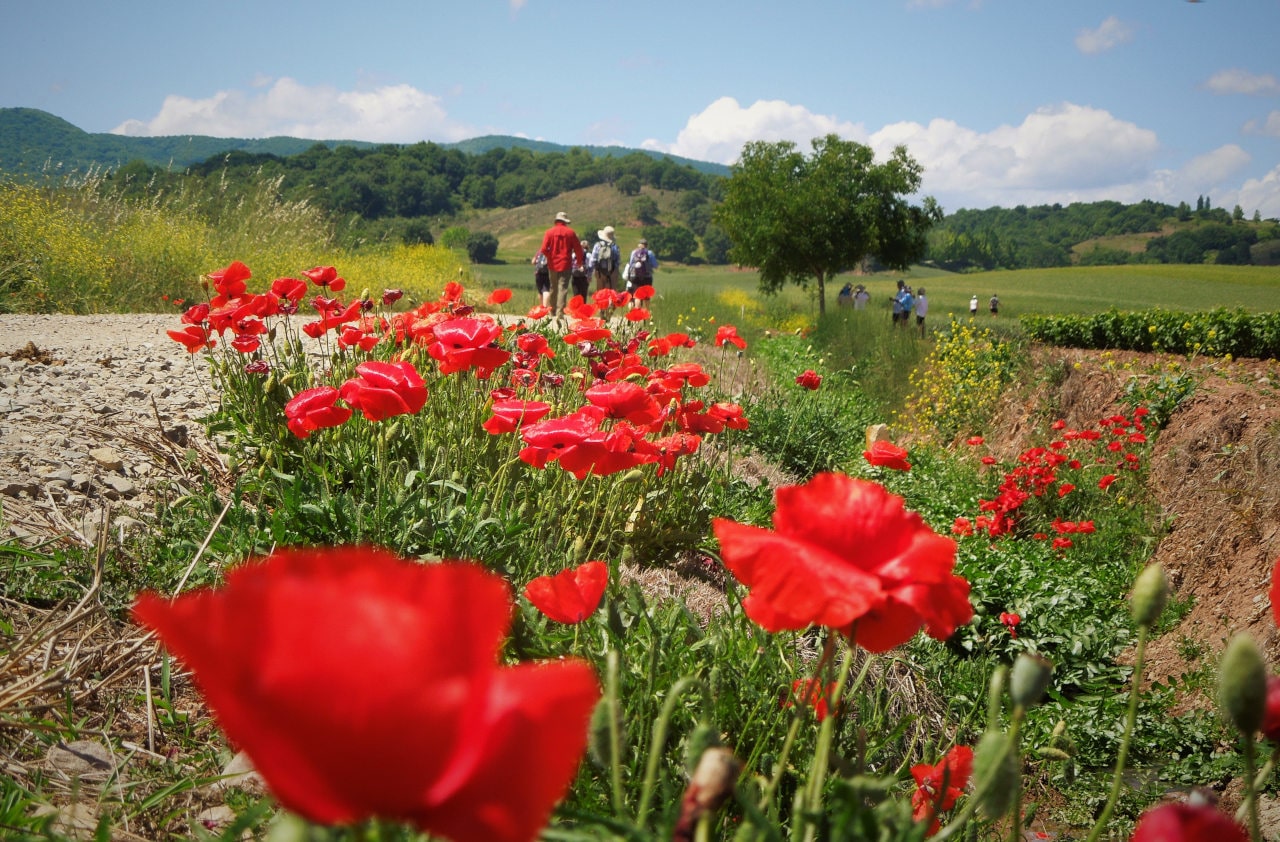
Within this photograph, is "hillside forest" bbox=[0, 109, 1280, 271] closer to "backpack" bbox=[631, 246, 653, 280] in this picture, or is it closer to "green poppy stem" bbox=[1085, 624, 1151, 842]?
"backpack" bbox=[631, 246, 653, 280]

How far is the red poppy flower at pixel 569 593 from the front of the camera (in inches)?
58.0

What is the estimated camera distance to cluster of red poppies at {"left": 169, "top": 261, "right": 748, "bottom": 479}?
77.7 inches

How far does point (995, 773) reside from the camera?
0.81 meters

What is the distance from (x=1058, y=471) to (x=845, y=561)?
680 cm

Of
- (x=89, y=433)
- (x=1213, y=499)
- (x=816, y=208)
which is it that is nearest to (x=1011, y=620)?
(x=1213, y=499)

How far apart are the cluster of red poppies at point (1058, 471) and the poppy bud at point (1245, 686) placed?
5.05 m

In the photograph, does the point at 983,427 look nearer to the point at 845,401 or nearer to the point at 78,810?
the point at 845,401

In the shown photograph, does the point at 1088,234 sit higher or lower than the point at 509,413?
higher

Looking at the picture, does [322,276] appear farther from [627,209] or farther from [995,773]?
[627,209]

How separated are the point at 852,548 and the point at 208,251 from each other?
11978 mm

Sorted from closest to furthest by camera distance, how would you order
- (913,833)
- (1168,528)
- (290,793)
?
1. (290,793)
2. (913,833)
3. (1168,528)

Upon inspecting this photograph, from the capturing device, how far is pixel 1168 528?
588 cm

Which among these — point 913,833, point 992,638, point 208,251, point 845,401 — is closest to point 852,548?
point 913,833

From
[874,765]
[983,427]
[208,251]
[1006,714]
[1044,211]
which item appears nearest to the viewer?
[874,765]
